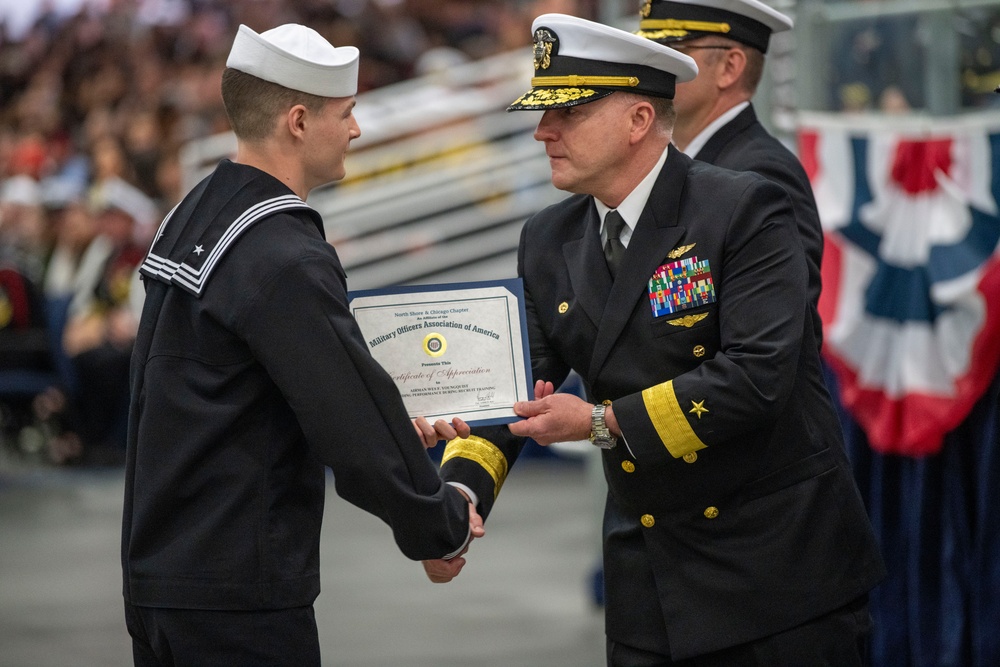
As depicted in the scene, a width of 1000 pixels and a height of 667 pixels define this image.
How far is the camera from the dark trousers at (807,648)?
8.42ft

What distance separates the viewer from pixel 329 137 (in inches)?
99.5

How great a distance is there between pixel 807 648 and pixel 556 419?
62 centimetres

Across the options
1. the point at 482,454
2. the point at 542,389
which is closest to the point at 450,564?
the point at 482,454

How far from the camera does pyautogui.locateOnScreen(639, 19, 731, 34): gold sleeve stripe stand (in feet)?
10.6

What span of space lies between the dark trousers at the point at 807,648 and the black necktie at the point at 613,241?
74 centimetres

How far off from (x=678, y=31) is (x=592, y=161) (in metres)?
0.74

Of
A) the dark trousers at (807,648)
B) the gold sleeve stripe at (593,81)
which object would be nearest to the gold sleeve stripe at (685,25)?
the gold sleeve stripe at (593,81)

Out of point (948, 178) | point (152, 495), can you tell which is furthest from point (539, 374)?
point (948, 178)

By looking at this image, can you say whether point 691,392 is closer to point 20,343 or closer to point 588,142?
point 588,142

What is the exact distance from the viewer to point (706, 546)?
2.60 m

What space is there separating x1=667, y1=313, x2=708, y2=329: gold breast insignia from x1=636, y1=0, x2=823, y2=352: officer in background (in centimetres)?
69

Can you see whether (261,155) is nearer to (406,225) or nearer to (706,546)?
(706,546)

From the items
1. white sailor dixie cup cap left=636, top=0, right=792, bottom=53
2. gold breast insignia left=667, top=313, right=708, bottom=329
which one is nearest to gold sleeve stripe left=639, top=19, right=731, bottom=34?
white sailor dixie cup cap left=636, top=0, right=792, bottom=53

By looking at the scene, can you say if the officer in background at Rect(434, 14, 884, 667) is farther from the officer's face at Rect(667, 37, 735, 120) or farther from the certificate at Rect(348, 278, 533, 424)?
the officer's face at Rect(667, 37, 735, 120)
